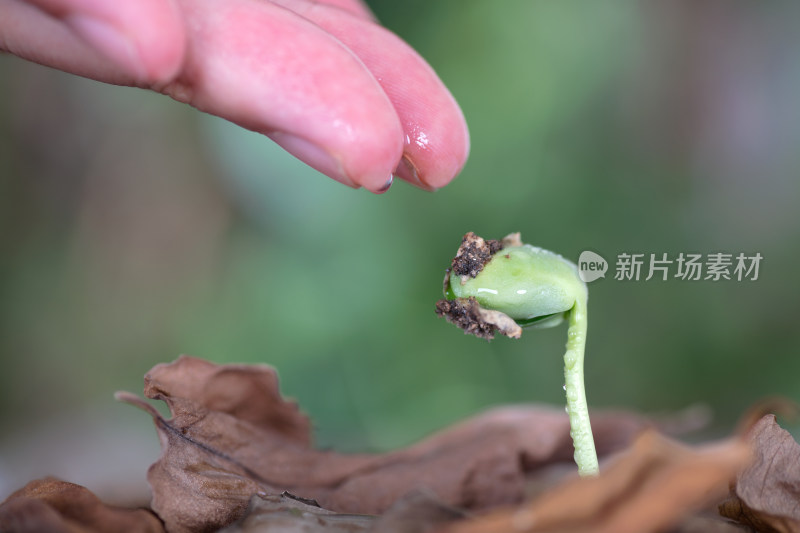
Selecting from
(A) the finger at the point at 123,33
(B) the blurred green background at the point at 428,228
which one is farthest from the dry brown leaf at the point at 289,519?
(B) the blurred green background at the point at 428,228

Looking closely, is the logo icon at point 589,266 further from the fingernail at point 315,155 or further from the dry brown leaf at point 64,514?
the dry brown leaf at point 64,514

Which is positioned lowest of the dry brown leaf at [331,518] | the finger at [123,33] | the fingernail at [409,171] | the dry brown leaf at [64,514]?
the dry brown leaf at [64,514]

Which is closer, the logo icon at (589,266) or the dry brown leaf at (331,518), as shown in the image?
the dry brown leaf at (331,518)

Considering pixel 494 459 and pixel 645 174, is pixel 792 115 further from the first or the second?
pixel 494 459

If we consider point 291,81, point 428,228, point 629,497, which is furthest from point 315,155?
point 428,228

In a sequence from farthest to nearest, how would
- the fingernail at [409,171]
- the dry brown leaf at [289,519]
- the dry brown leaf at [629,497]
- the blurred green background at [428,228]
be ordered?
the blurred green background at [428,228] < the fingernail at [409,171] < the dry brown leaf at [289,519] < the dry brown leaf at [629,497]

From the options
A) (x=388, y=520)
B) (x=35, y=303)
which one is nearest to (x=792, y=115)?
(x=388, y=520)

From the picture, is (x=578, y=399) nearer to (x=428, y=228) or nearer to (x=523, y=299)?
(x=523, y=299)
